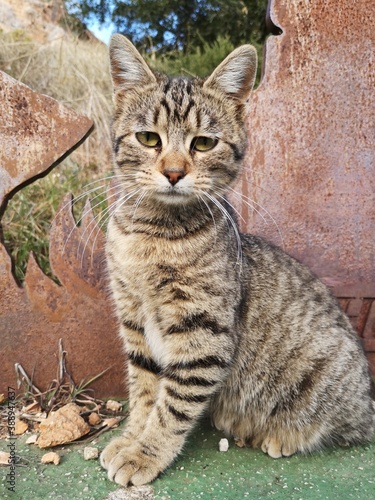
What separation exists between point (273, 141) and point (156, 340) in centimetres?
123

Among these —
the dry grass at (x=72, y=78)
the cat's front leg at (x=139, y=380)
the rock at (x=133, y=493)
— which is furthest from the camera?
the dry grass at (x=72, y=78)

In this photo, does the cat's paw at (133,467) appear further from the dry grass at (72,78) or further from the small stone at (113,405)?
the dry grass at (72,78)

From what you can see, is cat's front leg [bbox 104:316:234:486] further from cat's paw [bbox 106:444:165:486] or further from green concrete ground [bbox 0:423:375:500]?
green concrete ground [bbox 0:423:375:500]

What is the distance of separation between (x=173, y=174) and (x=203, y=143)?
257 mm

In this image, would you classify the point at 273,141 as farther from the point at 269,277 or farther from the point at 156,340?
the point at 156,340

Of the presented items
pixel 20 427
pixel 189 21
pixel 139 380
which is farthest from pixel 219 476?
pixel 189 21

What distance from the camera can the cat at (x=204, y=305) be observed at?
6.24ft

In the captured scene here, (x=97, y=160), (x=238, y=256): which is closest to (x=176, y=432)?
(x=238, y=256)

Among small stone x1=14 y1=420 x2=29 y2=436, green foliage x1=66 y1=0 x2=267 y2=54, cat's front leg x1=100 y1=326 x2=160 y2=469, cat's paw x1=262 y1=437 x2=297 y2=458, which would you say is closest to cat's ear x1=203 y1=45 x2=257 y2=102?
cat's front leg x1=100 y1=326 x2=160 y2=469

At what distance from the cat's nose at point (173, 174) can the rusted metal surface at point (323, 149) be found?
877 mm

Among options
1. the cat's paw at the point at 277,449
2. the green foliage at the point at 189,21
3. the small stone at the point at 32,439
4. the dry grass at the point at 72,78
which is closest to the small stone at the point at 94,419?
the small stone at the point at 32,439

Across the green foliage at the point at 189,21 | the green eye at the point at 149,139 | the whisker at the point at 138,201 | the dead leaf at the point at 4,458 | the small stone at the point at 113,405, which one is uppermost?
the green foliage at the point at 189,21

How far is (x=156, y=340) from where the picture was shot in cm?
201

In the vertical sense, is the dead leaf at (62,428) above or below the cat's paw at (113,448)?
below
